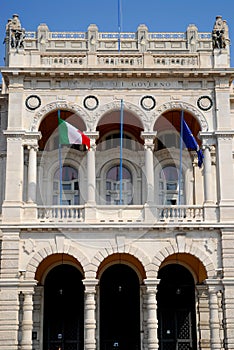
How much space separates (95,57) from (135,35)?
3.20m

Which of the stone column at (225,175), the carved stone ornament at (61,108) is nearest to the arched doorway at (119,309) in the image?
the stone column at (225,175)

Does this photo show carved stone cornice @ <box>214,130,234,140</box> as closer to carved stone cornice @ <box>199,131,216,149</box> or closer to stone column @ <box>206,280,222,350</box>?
carved stone cornice @ <box>199,131,216,149</box>

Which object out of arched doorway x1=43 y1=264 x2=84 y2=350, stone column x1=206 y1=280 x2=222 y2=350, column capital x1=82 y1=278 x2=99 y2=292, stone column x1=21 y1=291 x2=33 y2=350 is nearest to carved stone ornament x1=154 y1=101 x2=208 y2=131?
stone column x1=206 y1=280 x2=222 y2=350

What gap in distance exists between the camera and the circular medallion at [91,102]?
30047 millimetres

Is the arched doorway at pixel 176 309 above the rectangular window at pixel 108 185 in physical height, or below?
below

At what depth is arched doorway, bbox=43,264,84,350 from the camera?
101 feet

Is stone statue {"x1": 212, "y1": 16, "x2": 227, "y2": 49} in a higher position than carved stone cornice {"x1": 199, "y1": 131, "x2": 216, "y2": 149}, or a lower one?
higher

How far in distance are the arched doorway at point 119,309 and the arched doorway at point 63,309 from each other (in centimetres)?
115

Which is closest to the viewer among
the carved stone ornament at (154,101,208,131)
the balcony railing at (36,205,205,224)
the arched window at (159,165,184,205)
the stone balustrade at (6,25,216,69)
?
the balcony railing at (36,205,205,224)

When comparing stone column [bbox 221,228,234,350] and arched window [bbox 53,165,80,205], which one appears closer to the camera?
stone column [bbox 221,228,234,350]

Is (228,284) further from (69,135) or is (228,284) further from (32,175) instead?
(32,175)

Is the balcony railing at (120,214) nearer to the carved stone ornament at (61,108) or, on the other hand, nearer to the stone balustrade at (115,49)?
the carved stone ornament at (61,108)

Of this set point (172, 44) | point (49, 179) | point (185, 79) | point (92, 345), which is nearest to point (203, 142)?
point (185, 79)

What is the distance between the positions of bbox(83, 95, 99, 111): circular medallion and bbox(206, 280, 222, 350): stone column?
988 centimetres
